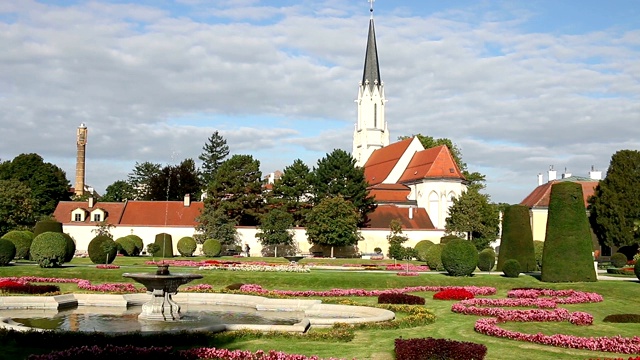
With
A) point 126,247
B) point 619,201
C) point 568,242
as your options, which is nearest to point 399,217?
point 619,201

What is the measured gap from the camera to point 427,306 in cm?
2188

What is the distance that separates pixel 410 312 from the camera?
63.6 ft

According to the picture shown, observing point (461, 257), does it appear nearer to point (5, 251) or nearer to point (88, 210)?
point (5, 251)

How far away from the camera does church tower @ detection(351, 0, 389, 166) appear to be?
9488cm

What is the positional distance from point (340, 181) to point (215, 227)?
1373cm

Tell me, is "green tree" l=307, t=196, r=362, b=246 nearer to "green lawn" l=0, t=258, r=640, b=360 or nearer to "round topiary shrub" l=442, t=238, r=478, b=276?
"green lawn" l=0, t=258, r=640, b=360

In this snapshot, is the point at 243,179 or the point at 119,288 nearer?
the point at 119,288

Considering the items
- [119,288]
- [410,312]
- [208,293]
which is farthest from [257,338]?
[119,288]

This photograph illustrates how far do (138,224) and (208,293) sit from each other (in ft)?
143

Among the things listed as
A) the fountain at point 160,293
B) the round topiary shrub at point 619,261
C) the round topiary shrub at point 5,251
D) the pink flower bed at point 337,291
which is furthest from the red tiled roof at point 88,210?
the fountain at point 160,293

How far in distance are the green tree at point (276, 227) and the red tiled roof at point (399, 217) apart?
11.0m

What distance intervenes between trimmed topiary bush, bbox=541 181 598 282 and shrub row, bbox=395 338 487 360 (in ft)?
65.5

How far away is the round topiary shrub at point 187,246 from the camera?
57281mm

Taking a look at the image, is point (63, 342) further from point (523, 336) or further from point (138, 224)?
point (138, 224)
